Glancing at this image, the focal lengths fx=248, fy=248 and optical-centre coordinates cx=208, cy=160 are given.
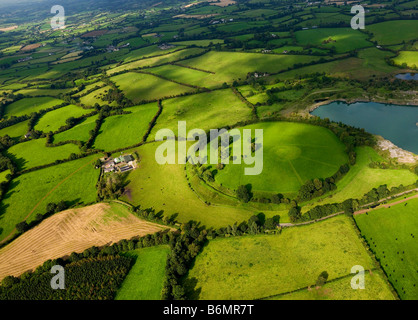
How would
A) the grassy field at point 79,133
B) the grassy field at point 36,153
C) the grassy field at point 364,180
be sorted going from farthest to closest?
1. the grassy field at point 79,133
2. the grassy field at point 36,153
3. the grassy field at point 364,180

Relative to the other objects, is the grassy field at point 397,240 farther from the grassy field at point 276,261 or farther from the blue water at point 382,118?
the blue water at point 382,118

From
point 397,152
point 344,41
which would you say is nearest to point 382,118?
point 397,152

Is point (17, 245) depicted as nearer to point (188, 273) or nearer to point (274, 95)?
point (188, 273)

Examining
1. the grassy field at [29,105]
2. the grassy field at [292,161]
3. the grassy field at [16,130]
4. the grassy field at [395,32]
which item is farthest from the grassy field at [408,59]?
the grassy field at [16,130]

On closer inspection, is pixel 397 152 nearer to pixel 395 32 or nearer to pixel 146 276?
pixel 146 276

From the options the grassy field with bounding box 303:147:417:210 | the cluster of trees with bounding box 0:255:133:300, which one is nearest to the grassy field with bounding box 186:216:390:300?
the grassy field with bounding box 303:147:417:210
